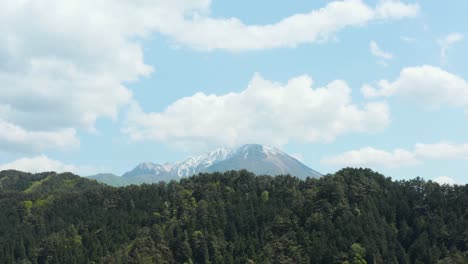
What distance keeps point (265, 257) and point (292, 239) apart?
508 inches

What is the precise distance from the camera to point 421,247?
609ft

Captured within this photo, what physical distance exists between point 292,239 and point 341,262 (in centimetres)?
2464

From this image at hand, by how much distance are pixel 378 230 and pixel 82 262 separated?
11285cm

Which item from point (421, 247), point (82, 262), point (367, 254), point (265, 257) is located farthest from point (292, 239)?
point (82, 262)

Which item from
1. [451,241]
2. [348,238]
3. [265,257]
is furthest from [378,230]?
[265,257]

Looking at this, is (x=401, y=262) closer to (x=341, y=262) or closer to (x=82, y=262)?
(x=341, y=262)

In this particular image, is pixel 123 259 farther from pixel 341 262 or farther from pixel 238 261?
pixel 341 262

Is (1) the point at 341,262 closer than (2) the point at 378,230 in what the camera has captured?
Yes

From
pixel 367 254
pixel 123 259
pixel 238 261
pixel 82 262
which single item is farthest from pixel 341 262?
pixel 82 262

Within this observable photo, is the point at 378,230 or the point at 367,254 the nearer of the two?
the point at 367,254

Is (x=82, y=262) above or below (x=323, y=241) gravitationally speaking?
below

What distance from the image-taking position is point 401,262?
186m

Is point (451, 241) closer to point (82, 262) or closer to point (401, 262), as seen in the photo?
point (401, 262)

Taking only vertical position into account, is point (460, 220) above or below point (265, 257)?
above
